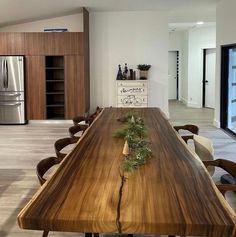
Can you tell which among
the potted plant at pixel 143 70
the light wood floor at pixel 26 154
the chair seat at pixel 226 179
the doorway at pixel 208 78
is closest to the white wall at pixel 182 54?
the doorway at pixel 208 78

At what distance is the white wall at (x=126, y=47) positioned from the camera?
857cm

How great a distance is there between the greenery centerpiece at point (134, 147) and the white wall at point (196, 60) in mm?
9147

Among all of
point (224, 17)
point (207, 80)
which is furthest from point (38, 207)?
point (207, 80)

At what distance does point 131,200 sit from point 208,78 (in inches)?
423

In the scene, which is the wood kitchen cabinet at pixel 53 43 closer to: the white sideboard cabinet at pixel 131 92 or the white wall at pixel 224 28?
the white sideboard cabinet at pixel 131 92

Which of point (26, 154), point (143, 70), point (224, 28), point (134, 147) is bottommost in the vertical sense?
point (26, 154)

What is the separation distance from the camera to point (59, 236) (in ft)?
9.17

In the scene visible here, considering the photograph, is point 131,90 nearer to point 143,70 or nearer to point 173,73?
point 143,70

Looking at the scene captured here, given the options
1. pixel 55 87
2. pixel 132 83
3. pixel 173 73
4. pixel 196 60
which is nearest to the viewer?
pixel 132 83

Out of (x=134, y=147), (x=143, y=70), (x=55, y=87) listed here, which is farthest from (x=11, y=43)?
(x=134, y=147)

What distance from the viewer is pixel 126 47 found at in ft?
28.5

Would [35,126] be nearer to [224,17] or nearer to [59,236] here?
[224,17]

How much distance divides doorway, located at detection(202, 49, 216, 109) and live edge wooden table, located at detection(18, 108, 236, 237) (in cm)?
963

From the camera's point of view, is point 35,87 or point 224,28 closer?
point 224,28
